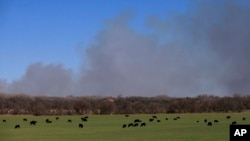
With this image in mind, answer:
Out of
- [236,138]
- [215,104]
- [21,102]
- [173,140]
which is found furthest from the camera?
[21,102]

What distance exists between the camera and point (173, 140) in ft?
105

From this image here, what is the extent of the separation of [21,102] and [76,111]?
19.2 metres

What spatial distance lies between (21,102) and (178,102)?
3338 centimetres

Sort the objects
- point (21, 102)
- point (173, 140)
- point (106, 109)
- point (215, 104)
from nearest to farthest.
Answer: point (173, 140) < point (106, 109) < point (215, 104) < point (21, 102)

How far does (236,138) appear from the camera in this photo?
538 inches

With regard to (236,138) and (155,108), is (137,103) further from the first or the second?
(236,138)

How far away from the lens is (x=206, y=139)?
1286 inches

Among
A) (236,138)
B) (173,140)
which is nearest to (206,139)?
(173,140)

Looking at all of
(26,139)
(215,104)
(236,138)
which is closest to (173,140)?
(26,139)

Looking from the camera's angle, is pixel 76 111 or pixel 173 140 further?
pixel 76 111

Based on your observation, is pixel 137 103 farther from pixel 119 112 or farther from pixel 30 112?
pixel 30 112

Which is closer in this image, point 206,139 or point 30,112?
point 206,139

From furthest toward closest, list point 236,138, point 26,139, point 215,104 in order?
1. point 215,104
2. point 26,139
3. point 236,138

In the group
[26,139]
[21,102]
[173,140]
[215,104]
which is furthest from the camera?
[21,102]
